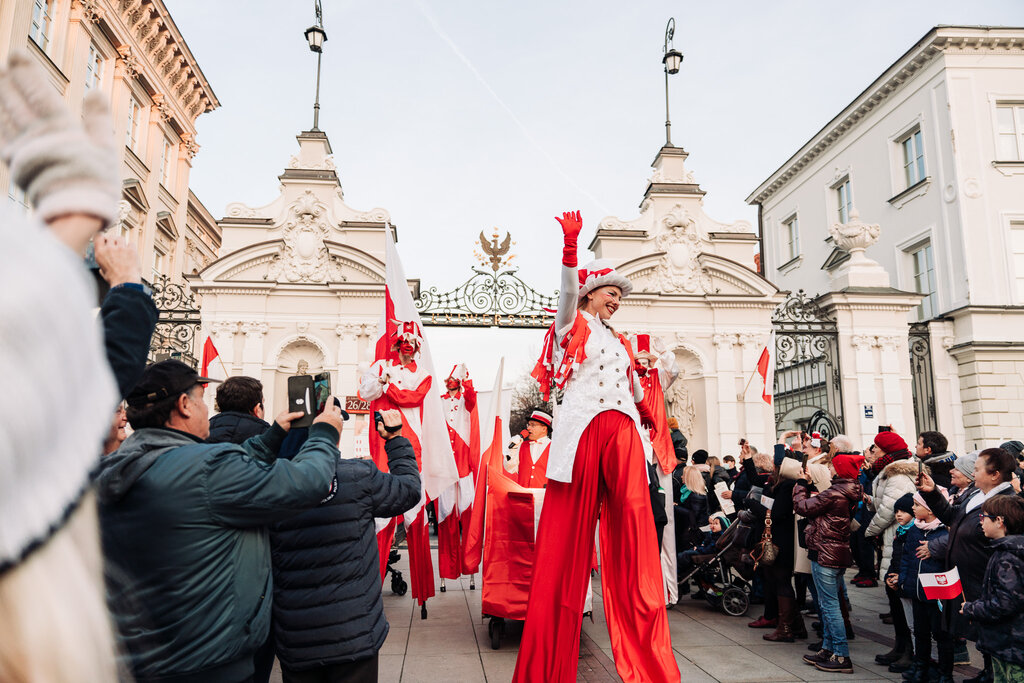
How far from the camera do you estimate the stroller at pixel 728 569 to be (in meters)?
7.93

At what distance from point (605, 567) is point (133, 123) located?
25.2 metres

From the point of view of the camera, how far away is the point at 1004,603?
4059 mm

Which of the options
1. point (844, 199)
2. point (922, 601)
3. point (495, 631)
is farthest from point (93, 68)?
point (844, 199)

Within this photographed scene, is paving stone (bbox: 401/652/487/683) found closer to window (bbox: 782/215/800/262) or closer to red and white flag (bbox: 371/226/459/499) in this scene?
red and white flag (bbox: 371/226/459/499)

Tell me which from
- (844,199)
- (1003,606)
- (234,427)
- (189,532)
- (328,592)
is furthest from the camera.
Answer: (844,199)

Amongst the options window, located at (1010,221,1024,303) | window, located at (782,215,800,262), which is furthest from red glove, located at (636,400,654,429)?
window, located at (782,215,800,262)

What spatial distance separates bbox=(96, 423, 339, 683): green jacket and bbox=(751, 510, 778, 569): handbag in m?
5.74

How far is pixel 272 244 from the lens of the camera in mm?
17641

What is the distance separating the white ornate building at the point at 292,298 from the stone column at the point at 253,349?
0.02 metres

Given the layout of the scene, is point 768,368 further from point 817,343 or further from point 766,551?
point 766,551

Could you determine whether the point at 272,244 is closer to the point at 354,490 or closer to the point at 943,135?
the point at 354,490

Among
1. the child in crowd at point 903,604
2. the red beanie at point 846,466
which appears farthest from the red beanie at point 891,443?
the child in crowd at point 903,604

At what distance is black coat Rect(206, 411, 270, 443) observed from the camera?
11.6ft

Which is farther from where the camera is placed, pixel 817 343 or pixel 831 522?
pixel 817 343
